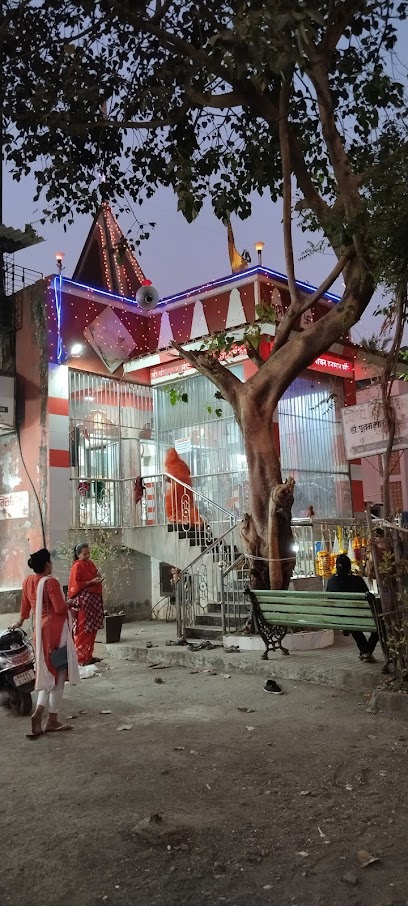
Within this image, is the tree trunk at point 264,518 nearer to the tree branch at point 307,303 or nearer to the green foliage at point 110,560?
the tree branch at point 307,303

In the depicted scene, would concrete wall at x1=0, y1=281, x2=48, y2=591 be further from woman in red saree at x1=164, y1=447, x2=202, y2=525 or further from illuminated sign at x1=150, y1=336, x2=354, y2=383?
illuminated sign at x1=150, y1=336, x2=354, y2=383

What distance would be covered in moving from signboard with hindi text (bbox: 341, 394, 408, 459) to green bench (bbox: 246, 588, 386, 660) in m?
1.48

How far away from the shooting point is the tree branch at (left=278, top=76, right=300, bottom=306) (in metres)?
7.98

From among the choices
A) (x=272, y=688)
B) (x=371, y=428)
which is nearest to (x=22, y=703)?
(x=272, y=688)

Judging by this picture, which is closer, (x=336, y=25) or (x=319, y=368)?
(x=336, y=25)

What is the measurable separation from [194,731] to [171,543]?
6.28m

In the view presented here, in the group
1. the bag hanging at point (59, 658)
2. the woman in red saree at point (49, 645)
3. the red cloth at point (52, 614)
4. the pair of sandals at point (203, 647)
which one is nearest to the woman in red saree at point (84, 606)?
the pair of sandals at point (203, 647)

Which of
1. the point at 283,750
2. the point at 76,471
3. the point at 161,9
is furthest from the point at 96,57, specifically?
the point at 283,750

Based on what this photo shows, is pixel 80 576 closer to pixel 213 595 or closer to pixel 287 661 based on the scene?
pixel 213 595

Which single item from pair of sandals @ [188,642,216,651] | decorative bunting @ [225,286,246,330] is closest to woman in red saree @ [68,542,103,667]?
pair of sandals @ [188,642,216,651]

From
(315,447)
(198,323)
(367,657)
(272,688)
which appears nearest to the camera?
(272,688)

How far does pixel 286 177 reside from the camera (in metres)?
8.32

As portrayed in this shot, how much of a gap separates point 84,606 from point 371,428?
4558mm

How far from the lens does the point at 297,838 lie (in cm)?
365
